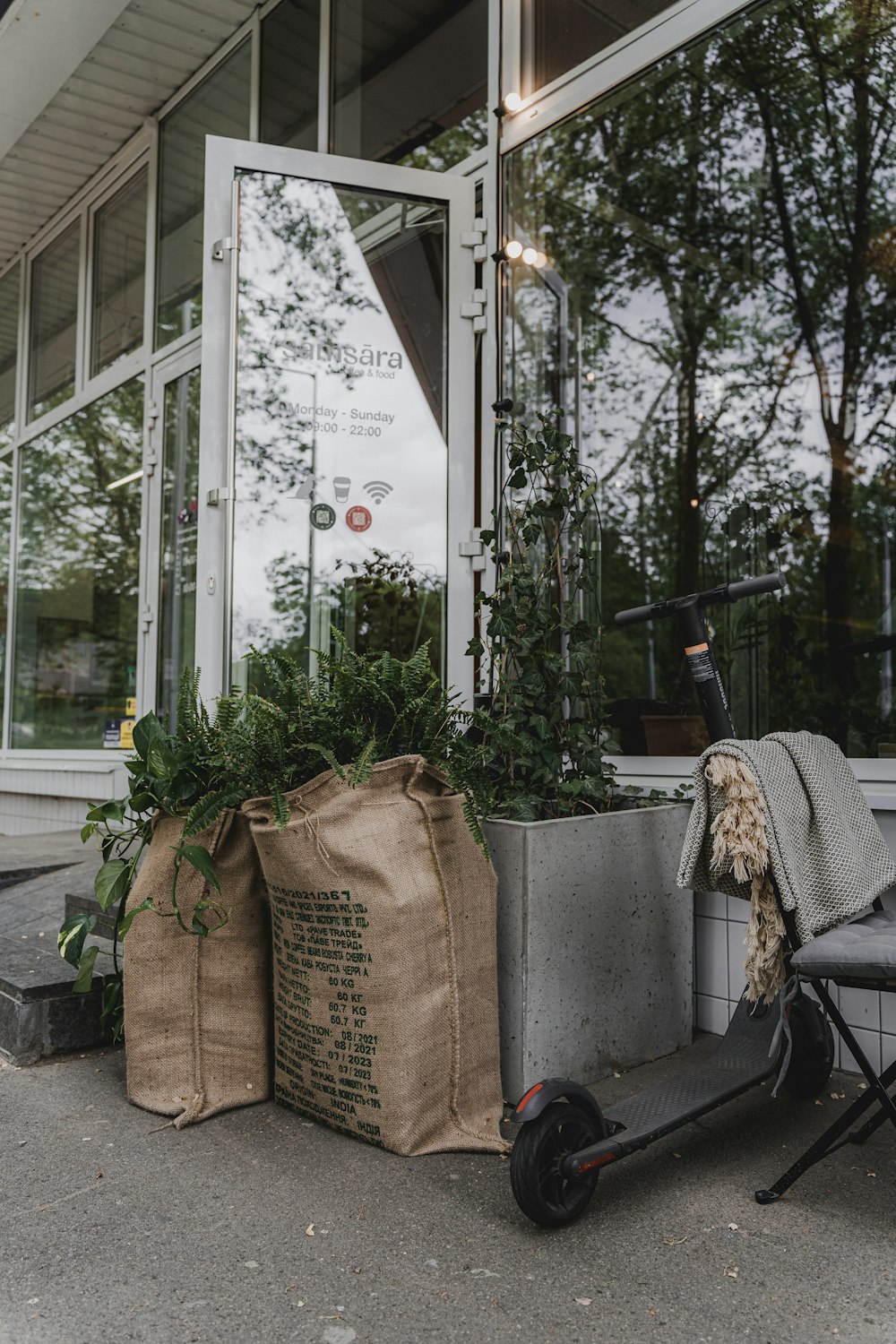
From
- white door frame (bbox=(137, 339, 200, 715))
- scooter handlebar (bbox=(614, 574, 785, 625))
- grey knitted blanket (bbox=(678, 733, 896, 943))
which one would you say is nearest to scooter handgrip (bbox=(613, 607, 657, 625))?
scooter handlebar (bbox=(614, 574, 785, 625))

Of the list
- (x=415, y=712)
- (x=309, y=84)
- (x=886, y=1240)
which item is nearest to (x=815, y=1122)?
(x=886, y=1240)

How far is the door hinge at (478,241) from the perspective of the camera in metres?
3.59

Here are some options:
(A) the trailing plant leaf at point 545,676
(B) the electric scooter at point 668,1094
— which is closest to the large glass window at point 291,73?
(A) the trailing plant leaf at point 545,676

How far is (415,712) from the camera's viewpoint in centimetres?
210

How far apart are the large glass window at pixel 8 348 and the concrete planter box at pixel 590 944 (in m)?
6.18

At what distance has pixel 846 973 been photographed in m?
1.64

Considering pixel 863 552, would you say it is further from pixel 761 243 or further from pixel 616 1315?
pixel 616 1315

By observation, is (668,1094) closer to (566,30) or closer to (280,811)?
(280,811)

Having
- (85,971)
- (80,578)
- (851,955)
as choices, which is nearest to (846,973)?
(851,955)

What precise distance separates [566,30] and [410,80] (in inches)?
Answer: 32.1

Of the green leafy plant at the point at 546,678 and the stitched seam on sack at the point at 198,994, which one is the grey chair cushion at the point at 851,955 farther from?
the stitched seam on sack at the point at 198,994

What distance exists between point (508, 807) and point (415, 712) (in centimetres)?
40

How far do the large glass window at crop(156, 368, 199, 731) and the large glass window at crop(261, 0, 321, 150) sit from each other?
1163 millimetres

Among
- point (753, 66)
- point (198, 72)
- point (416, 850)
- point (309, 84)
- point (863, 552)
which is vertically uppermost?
point (753, 66)
